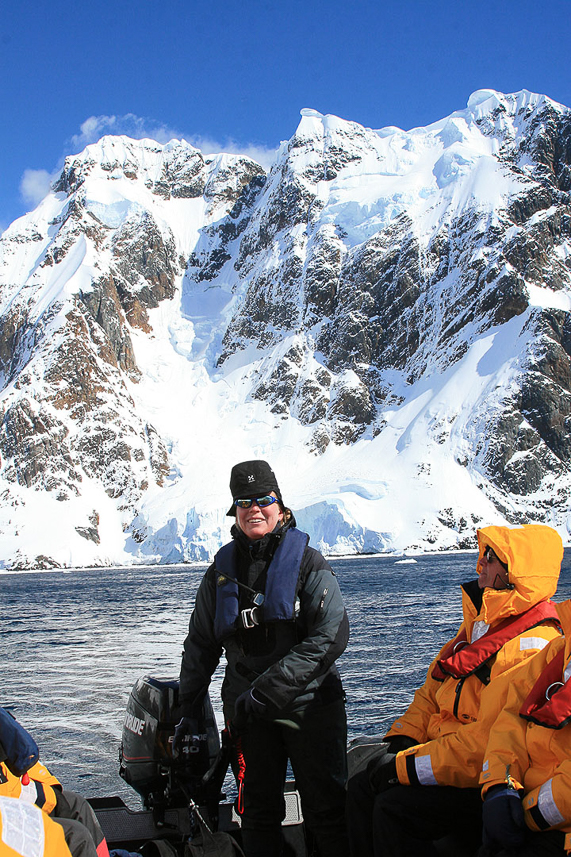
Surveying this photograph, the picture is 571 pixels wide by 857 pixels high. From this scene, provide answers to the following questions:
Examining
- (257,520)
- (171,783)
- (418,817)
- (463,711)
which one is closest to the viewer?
(418,817)

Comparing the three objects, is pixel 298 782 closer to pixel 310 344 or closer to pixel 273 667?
pixel 273 667

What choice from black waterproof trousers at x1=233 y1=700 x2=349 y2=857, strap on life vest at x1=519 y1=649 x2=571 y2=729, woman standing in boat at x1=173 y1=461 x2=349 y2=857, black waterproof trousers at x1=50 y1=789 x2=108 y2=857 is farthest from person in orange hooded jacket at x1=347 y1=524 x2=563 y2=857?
black waterproof trousers at x1=50 y1=789 x2=108 y2=857

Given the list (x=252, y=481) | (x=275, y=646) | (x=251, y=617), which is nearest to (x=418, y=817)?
(x=275, y=646)

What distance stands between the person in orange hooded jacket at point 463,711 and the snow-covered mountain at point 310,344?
83.6 m

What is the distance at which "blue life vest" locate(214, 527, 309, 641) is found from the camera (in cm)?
377

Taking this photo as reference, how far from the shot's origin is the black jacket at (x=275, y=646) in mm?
3615

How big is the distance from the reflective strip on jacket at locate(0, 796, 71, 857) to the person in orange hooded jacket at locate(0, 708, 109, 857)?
0.28 metres

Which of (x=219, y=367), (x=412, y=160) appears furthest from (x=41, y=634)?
(x=412, y=160)

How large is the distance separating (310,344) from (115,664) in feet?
434

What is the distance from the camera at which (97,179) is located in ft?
564

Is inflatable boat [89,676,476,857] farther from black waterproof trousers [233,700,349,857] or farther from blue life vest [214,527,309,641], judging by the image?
blue life vest [214,527,309,641]

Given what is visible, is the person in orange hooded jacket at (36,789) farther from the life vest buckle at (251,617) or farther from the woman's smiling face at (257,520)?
the woman's smiling face at (257,520)

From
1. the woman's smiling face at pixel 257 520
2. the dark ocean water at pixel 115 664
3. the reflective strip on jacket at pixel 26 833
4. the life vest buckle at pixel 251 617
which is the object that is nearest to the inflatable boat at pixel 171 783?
the life vest buckle at pixel 251 617

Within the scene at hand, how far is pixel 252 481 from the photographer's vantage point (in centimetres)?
403
